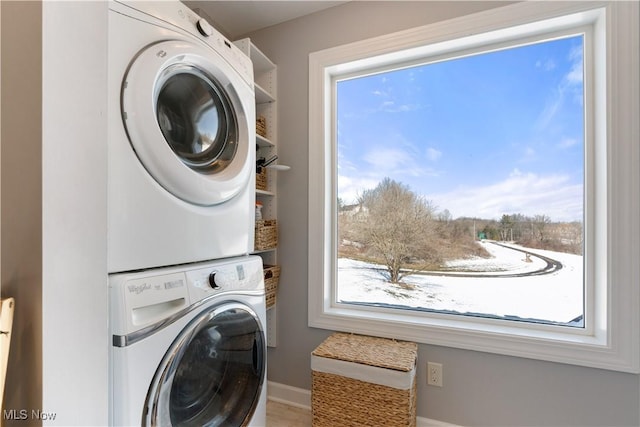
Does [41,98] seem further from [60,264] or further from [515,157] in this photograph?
[515,157]

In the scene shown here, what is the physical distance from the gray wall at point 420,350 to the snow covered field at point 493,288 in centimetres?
23

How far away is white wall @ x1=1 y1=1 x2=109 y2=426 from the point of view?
26.5 inches

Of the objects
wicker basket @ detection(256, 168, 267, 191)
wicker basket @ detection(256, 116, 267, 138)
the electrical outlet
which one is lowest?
the electrical outlet

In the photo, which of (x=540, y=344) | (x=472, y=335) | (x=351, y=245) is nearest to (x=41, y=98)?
(x=351, y=245)

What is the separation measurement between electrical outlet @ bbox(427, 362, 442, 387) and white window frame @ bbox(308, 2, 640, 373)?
0.12 meters

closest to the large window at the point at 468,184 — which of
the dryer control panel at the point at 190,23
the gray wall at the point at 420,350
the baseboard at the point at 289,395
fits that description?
the gray wall at the point at 420,350

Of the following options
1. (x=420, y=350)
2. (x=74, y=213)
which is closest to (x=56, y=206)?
(x=74, y=213)

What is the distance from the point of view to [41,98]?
67 centimetres

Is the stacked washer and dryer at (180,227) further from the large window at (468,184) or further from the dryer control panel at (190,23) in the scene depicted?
the large window at (468,184)

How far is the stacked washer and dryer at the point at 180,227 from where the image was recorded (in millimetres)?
768

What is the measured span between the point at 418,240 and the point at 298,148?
0.89 m

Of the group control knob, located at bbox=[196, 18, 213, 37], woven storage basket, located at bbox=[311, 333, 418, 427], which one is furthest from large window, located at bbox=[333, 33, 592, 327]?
control knob, located at bbox=[196, 18, 213, 37]

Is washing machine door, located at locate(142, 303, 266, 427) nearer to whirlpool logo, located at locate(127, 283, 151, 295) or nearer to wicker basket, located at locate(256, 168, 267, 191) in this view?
whirlpool logo, located at locate(127, 283, 151, 295)

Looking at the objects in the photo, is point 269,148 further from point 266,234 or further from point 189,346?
point 189,346
